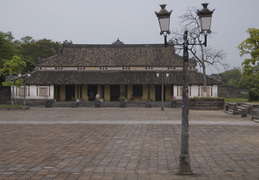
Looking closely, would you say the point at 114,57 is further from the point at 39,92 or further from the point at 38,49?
the point at 38,49

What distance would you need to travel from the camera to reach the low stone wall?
27.4m

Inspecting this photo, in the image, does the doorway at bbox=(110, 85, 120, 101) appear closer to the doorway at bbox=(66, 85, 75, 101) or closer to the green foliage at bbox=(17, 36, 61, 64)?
the doorway at bbox=(66, 85, 75, 101)

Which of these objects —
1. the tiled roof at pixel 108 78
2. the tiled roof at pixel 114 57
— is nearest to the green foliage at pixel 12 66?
the tiled roof at pixel 108 78

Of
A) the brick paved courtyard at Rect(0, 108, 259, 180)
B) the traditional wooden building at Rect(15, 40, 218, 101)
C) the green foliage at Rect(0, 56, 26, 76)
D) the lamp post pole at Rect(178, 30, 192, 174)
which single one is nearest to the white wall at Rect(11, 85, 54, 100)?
the traditional wooden building at Rect(15, 40, 218, 101)

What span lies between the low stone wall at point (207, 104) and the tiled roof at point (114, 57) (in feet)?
37.8

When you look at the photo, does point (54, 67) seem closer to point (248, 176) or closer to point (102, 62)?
point (102, 62)

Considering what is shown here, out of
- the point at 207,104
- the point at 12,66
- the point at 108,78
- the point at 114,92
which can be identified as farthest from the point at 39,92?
the point at 207,104

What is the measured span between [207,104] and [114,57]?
17614 mm

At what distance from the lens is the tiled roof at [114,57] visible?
39094 millimetres

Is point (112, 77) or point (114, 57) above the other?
point (114, 57)

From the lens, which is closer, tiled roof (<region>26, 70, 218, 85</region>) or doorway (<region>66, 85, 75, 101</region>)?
tiled roof (<region>26, 70, 218, 85</region>)

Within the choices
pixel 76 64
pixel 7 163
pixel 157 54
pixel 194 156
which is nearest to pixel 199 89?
pixel 157 54

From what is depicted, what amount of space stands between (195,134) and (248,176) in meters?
5.33

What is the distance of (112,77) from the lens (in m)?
37.8
